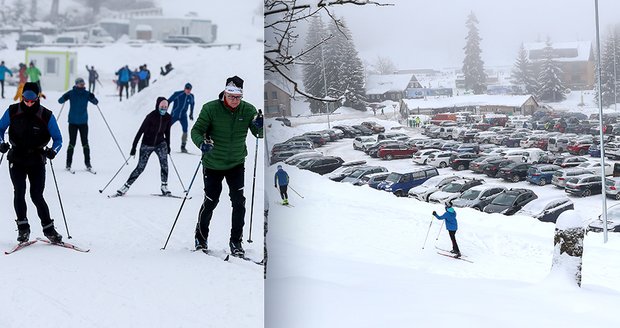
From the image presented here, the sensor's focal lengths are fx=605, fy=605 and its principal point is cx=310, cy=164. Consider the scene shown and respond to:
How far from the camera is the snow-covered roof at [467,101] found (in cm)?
311

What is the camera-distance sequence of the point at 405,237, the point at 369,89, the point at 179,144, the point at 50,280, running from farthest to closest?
the point at 369,89 < the point at 405,237 < the point at 179,144 < the point at 50,280

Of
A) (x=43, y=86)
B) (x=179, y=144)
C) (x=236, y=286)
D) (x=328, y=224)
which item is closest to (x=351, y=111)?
(x=328, y=224)

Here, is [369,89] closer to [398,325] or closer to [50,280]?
[398,325]

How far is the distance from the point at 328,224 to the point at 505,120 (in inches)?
41.7

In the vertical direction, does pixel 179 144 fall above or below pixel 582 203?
above

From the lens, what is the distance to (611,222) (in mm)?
2855

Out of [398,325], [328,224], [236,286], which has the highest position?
[328,224]

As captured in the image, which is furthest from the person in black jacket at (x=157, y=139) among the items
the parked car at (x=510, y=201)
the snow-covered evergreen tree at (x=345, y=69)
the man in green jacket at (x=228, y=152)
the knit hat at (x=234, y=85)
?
the parked car at (x=510, y=201)

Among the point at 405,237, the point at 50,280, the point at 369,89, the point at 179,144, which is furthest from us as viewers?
the point at 369,89

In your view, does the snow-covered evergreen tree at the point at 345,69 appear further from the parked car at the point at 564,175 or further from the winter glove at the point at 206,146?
the parked car at the point at 564,175

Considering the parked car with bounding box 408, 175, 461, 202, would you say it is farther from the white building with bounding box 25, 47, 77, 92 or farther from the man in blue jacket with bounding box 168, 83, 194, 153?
the white building with bounding box 25, 47, 77, 92

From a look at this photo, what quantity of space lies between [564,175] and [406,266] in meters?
0.89

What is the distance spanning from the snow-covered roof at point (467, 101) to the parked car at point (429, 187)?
408mm

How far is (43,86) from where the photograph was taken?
255 cm
